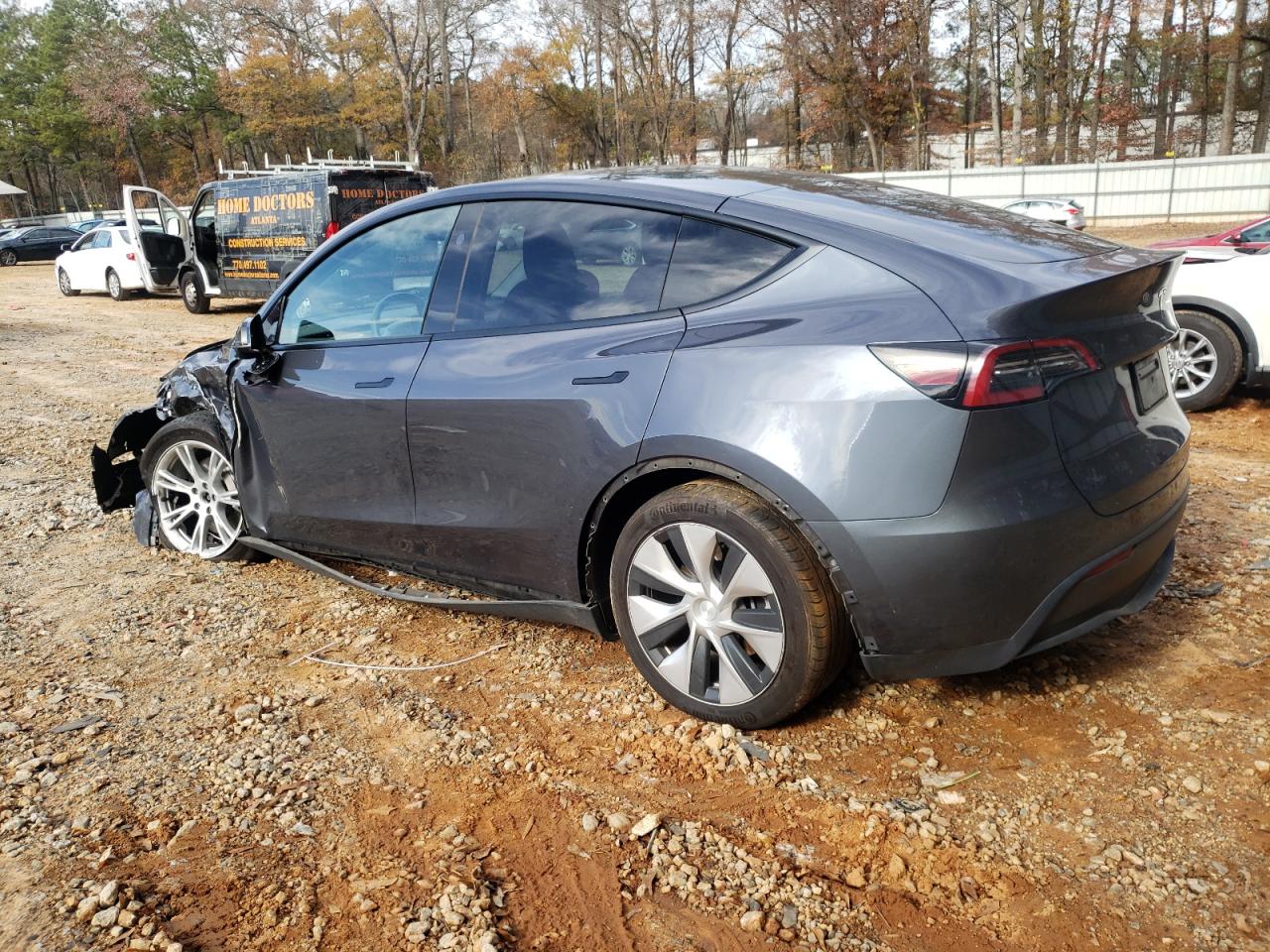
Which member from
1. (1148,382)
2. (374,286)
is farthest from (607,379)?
(1148,382)

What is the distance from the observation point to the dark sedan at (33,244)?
34125 mm

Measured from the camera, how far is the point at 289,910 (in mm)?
2270

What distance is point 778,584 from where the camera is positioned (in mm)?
2641

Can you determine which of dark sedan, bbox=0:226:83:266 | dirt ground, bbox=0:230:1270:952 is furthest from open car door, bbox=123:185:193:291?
dark sedan, bbox=0:226:83:266

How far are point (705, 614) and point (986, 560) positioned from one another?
2.69ft

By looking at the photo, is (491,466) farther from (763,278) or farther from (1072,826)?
(1072,826)

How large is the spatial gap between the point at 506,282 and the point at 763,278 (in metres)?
0.99

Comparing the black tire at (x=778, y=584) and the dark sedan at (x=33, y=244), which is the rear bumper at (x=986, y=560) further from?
the dark sedan at (x=33, y=244)

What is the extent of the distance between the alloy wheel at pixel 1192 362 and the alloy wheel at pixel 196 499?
613 centimetres

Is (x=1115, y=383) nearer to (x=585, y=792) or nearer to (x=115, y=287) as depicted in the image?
(x=585, y=792)

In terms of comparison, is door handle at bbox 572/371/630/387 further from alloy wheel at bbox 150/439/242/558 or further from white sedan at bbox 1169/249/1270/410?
white sedan at bbox 1169/249/1270/410

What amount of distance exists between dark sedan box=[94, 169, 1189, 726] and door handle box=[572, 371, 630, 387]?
2cm

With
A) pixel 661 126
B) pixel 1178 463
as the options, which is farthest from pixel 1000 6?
pixel 1178 463

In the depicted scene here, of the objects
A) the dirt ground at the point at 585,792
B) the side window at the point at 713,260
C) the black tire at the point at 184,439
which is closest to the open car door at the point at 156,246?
the black tire at the point at 184,439
